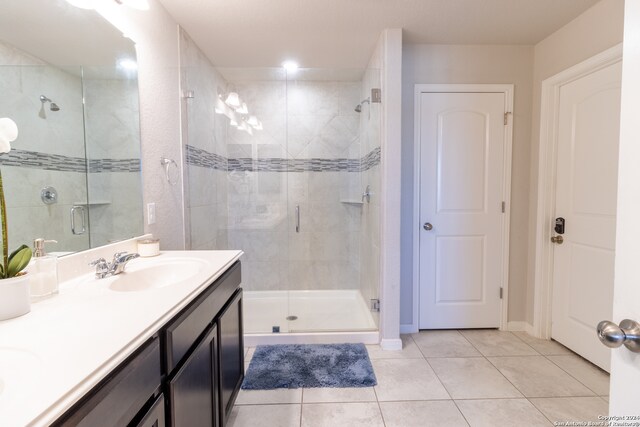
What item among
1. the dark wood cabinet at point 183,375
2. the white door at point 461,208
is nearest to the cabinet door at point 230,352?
the dark wood cabinet at point 183,375

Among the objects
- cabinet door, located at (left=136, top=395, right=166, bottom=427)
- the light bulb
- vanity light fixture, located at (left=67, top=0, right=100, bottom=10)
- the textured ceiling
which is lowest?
cabinet door, located at (left=136, top=395, right=166, bottom=427)

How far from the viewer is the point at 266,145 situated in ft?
10.2

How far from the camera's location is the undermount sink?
4.15 ft

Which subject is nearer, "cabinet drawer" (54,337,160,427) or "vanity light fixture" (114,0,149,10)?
"cabinet drawer" (54,337,160,427)

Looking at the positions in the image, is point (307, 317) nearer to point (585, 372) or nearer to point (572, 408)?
point (572, 408)

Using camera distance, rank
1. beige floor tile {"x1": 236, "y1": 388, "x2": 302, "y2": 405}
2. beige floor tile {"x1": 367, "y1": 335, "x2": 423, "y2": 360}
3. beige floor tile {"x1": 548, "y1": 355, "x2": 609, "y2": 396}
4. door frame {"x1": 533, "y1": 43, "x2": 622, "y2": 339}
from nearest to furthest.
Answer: beige floor tile {"x1": 236, "y1": 388, "x2": 302, "y2": 405}, beige floor tile {"x1": 548, "y1": 355, "x2": 609, "y2": 396}, beige floor tile {"x1": 367, "y1": 335, "x2": 423, "y2": 360}, door frame {"x1": 533, "y1": 43, "x2": 622, "y2": 339}

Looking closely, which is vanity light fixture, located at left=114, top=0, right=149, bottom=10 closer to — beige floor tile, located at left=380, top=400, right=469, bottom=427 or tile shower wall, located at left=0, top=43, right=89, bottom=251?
tile shower wall, located at left=0, top=43, right=89, bottom=251

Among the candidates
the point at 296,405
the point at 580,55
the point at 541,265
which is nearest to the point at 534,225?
the point at 541,265

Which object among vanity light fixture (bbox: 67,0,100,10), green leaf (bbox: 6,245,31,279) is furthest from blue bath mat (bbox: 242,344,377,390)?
vanity light fixture (bbox: 67,0,100,10)

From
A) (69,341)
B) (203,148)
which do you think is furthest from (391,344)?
(203,148)

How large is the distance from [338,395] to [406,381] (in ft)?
1.56

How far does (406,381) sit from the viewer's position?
1.95 m

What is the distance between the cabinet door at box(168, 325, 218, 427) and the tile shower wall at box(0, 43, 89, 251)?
2.22 feet

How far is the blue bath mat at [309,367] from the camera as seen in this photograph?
1923 mm
